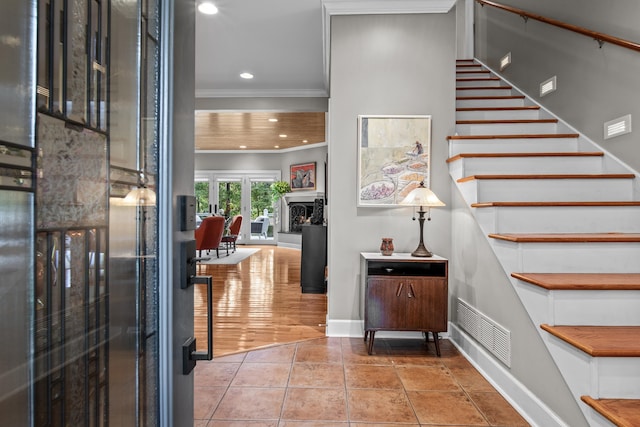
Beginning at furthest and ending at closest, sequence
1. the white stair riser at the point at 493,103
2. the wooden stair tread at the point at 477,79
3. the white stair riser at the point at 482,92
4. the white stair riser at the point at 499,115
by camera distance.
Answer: the wooden stair tread at the point at 477,79, the white stair riser at the point at 482,92, the white stair riser at the point at 493,103, the white stair riser at the point at 499,115

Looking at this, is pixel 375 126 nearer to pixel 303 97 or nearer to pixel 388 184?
pixel 388 184

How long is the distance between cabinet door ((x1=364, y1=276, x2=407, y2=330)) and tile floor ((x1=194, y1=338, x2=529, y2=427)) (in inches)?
9.8

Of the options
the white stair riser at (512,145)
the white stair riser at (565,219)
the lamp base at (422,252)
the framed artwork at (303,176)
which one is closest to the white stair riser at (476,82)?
the white stair riser at (512,145)

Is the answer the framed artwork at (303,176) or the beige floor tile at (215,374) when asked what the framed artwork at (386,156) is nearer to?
the beige floor tile at (215,374)

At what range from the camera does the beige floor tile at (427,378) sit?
231cm

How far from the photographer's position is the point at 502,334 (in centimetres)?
226

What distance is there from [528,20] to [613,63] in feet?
5.19

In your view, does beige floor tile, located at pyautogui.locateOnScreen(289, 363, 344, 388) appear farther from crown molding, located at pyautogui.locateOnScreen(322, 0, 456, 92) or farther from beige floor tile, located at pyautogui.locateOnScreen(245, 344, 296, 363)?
crown molding, located at pyautogui.locateOnScreen(322, 0, 456, 92)

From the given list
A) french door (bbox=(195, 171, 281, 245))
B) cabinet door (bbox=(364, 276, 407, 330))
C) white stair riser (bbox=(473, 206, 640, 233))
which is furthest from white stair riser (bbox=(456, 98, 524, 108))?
french door (bbox=(195, 171, 281, 245))

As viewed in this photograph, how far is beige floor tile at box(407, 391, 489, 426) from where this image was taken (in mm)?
1935

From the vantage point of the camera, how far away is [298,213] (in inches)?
408

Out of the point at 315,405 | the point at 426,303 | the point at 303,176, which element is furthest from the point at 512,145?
the point at 303,176

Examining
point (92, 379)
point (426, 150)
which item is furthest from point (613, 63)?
point (92, 379)

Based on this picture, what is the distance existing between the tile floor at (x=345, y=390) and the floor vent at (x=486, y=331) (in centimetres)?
21
